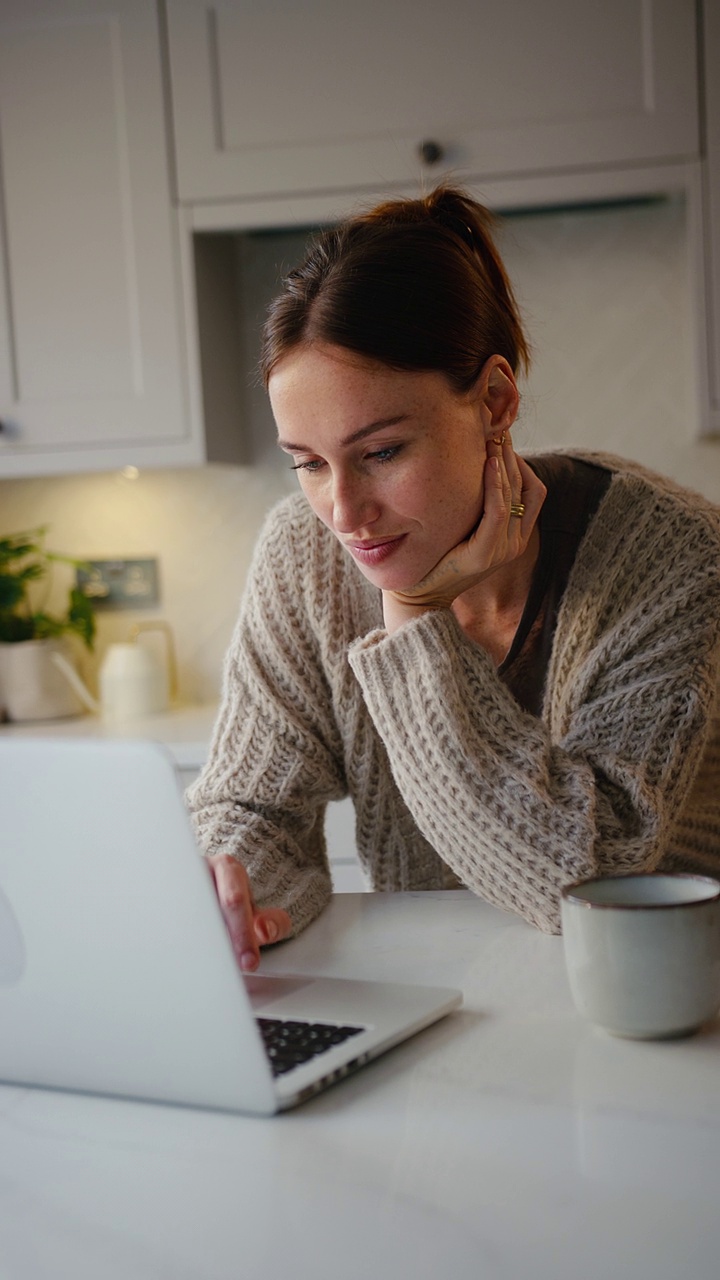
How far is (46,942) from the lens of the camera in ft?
2.21

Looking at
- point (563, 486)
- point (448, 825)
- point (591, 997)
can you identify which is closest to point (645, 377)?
point (563, 486)

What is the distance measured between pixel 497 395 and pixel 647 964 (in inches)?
24.7

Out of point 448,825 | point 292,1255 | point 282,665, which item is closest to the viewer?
point 292,1255

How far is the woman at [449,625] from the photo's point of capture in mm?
1045

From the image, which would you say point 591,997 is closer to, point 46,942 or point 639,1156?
point 639,1156

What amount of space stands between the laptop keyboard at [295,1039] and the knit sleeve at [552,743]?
295 mm

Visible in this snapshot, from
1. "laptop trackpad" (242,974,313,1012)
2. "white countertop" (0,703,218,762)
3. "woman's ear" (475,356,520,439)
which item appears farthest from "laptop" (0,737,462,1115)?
"white countertop" (0,703,218,762)

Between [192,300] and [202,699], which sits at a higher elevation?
[192,300]

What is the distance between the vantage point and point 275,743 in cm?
125

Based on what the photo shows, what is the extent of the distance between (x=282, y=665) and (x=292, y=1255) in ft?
2.63

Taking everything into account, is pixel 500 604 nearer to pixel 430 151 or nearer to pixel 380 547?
pixel 380 547

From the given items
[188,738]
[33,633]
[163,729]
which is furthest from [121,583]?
[188,738]

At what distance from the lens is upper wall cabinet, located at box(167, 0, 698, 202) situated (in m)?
2.14

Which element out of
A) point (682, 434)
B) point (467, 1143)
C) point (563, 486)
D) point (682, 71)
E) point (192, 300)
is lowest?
point (467, 1143)
